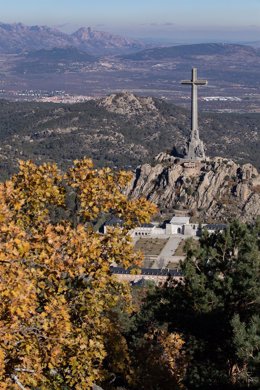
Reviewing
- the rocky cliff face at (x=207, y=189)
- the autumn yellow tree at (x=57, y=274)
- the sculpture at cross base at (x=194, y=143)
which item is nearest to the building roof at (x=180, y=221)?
the rocky cliff face at (x=207, y=189)

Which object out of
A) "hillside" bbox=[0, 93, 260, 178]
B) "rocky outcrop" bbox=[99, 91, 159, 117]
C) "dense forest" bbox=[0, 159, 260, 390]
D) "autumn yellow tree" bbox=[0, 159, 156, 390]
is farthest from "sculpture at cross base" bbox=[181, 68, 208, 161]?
"rocky outcrop" bbox=[99, 91, 159, 117]

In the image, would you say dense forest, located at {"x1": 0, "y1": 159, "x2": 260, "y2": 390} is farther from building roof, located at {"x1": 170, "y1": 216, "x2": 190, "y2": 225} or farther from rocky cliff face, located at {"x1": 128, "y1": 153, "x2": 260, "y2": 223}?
rocky cliff face, located at {"x1": 128, "y1": 153, "x2": 260, "y2": 223}

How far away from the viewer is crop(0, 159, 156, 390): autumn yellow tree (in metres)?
8.50

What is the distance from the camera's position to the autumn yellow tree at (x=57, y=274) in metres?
8.50

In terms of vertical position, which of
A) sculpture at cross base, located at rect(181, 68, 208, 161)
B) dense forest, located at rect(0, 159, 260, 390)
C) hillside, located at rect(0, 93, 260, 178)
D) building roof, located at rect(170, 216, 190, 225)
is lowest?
hillside, located at rect(0, 93, 260, 178)

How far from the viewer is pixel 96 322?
412 inches

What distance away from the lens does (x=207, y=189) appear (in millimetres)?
75562

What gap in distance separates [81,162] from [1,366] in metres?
4.23

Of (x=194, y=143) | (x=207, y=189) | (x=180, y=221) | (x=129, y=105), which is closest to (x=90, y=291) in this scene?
(x=180, y=221)

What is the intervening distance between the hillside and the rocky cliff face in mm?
44108

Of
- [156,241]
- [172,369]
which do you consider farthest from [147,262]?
[172,369]

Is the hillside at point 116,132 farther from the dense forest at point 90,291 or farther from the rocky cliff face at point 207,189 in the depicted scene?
the dense forest at point 90,291

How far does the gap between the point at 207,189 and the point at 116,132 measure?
77.6 meters

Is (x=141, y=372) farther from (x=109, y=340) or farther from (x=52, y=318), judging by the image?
(x=52, y=318)
